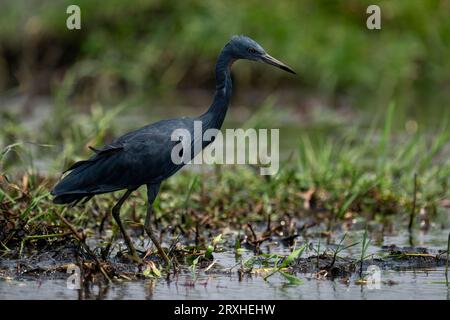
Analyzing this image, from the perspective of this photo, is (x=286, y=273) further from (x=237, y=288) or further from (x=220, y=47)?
(x=220, y=47)

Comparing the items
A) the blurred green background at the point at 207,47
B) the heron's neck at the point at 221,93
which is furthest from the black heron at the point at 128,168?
the blurred green background at the point at 207,47

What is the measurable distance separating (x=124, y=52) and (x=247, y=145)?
6.43m

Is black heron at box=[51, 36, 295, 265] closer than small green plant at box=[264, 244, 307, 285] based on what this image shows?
No

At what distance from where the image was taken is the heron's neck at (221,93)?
746 centimetres

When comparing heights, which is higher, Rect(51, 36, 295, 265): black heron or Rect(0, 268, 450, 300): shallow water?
Rect(51, 36, 295, 265): black heron

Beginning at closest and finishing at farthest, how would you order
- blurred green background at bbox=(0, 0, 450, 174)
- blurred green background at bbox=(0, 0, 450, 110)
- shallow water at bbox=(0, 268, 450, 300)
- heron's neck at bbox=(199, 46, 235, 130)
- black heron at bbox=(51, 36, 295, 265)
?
shallow water at bbox=(0, 268, 450, 300)
black heron at bbox=(51, 36, 295, 265)
heron's neck at bbox=(199, 46, 235, 130)
blurred green background at bbox=(0, 0, 450, 174)
blurred green background at bbox=(0, 0, 450, 110)

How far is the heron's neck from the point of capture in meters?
7.46

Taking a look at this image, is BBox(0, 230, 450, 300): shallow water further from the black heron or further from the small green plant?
the black heron

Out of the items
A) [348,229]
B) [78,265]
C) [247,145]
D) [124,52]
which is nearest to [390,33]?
[124,52]

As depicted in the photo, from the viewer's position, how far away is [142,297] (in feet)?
20.4

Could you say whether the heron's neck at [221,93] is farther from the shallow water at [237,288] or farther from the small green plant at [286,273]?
the small green plant at [286,273]

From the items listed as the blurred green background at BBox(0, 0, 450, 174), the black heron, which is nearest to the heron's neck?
the black heron
